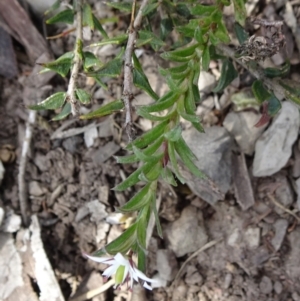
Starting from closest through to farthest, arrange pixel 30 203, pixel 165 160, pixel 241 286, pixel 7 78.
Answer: pixel 165 160 → pixel 241 286 → pixel 30 203 → pixel 7 78

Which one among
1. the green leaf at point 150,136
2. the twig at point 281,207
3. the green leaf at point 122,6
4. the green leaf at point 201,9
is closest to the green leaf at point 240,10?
the green leaf at point 201,9

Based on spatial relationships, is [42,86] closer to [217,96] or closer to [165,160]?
[217,96]

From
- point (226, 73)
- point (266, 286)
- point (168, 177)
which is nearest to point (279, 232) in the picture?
point (266, 286)

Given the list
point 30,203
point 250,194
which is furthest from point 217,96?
point 30,203

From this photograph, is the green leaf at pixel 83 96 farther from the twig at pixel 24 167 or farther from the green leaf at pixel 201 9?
the twig at pixel 24 167

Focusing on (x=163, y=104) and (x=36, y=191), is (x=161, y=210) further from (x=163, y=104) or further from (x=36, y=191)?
(x=163, y=104)

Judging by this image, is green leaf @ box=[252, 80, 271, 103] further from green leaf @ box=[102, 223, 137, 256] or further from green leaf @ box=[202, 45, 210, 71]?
green leaf @ box=[102, 223, 137, 256]

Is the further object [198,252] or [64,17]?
[198,252]
